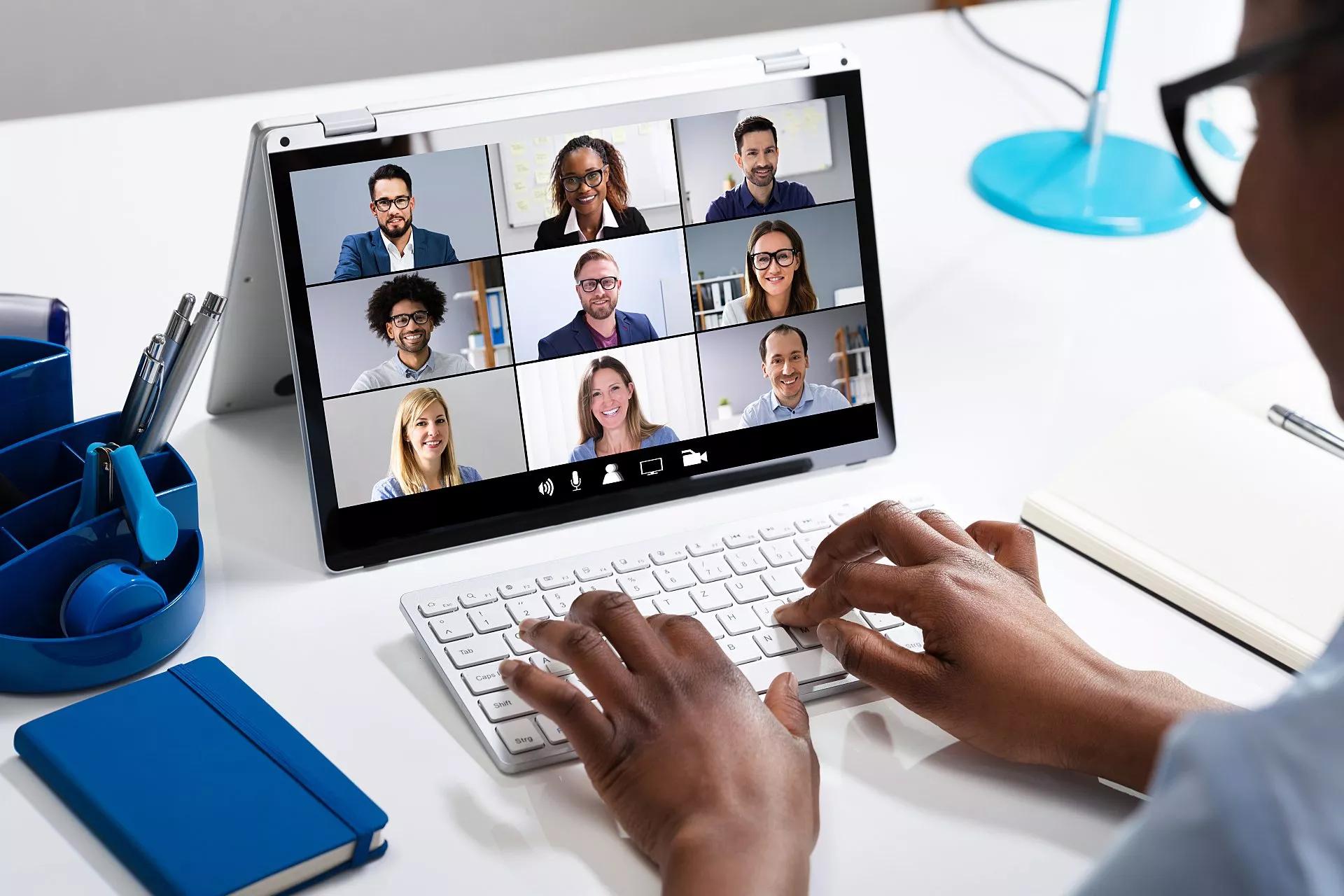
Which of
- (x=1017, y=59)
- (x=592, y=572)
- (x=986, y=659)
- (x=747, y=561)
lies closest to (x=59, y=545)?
(x=592, y=572)

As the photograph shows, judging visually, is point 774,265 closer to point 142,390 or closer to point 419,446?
point 419,446

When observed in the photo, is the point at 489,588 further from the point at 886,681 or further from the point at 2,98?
the point at 2,98

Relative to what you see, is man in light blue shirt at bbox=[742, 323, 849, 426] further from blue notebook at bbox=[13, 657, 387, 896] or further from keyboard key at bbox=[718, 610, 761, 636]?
blue notebook at bbox=[13, 657, 387, 896]

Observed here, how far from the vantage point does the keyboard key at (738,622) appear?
2.66 ft

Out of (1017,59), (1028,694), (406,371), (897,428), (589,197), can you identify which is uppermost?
(1017,59)

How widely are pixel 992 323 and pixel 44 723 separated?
0.85 metres

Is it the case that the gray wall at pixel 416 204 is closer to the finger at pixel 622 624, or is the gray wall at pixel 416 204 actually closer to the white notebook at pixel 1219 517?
the finger at pixel 622 624

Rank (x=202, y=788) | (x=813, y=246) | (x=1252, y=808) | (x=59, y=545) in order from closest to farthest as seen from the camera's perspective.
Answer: (x=1252, y=808) → (x=202, y=788) → (x=59, y=545) → (x=813, y=246)

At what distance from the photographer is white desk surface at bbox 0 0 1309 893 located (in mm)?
686

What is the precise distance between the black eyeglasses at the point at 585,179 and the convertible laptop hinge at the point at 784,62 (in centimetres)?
15

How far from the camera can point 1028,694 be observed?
72 centimetres

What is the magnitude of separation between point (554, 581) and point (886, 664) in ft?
0.73

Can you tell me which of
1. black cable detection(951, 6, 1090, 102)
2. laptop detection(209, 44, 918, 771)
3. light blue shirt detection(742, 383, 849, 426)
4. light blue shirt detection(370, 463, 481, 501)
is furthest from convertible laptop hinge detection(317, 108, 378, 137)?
black cable detection(951, 6, 1090, 102)

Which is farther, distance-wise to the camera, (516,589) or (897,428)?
(897,428)
